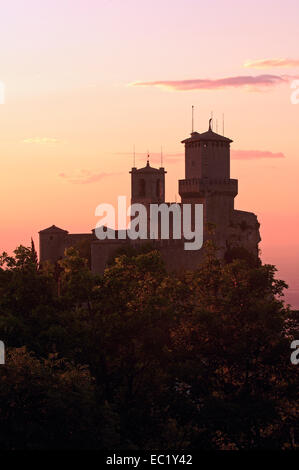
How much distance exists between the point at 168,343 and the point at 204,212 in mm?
57402

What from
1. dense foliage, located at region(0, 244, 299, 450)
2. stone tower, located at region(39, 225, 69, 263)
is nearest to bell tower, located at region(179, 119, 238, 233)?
stone tower, located at region(39, 225, 69, 263)

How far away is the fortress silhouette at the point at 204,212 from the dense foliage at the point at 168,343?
4782cm

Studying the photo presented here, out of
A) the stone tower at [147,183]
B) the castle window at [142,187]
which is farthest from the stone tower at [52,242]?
the castle window at [142,187]

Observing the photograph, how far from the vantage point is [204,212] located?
291ft

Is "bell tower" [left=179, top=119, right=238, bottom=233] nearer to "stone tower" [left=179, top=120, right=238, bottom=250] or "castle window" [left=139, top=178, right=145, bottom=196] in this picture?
"stone tower" [left=179, top=120, right=238, bottom=250]

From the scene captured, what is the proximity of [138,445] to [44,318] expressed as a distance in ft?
19.6

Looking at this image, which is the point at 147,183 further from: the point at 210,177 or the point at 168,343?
the point at 168,343

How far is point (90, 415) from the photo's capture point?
23.7 m

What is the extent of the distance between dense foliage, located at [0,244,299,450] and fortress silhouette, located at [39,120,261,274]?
157ft

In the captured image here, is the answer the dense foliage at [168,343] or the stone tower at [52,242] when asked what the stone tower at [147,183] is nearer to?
the stone tower at [52,242]

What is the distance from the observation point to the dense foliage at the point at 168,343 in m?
27.8

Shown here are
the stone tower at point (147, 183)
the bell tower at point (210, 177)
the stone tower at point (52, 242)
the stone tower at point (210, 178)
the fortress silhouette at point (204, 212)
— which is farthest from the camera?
the stone tower at point (147, 183)

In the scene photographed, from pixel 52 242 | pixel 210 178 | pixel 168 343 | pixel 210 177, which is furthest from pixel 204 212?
pixel 168 343

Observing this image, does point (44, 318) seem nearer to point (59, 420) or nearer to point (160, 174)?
point (59, 420)
